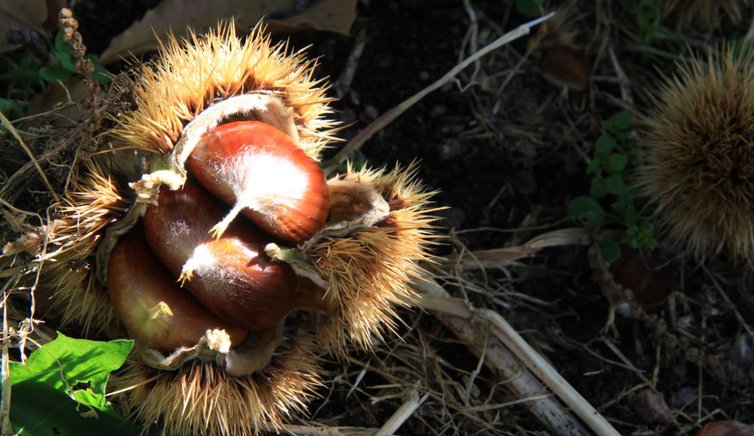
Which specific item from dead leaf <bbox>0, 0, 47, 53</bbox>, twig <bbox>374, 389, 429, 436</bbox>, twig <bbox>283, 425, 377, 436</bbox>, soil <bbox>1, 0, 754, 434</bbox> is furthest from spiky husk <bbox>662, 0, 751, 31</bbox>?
dead leaf <bbox>0, 0, 47, 53</bbox>

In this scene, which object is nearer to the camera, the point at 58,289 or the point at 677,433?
the point at 58,289

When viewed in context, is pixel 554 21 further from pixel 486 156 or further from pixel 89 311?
pixel 89 311

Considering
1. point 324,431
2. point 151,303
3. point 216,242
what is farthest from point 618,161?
point 151,303

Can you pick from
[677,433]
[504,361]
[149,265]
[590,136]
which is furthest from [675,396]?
[149,265]

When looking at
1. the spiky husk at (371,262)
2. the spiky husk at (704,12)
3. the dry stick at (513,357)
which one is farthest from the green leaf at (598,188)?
the spiky husk at (371,262)

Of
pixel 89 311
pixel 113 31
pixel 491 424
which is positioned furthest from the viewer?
pixel 113 31

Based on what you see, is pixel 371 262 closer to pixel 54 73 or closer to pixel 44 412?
pixel 44 412
